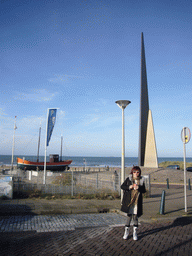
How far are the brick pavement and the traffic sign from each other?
323 centimetres

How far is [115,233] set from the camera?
559 centimetres

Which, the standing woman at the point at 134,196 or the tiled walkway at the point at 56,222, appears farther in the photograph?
the tiled walkway at the point at 56,222

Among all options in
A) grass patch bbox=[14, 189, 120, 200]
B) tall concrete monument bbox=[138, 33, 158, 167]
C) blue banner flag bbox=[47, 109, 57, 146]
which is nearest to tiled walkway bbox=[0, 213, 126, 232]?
grass patch bbox=[14, 189, 120, 200]

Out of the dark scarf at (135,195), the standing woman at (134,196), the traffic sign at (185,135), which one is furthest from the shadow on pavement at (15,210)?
→ the traffic sign at (185,135)

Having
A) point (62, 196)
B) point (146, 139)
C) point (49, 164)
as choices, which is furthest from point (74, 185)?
point (49, 164)

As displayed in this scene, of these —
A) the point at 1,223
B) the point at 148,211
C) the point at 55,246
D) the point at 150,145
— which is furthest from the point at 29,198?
the point at 150,145

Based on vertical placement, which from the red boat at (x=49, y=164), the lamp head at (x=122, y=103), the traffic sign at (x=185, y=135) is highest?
the lamp head at (x=122, y=103)

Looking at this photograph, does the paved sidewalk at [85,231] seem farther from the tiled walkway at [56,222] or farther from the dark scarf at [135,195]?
the dark scarf at [135,195]

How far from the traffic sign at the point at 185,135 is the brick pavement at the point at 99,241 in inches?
127

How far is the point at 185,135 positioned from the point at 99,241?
550cm

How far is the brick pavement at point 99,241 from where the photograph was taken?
440 cm

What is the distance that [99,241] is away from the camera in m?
4.96

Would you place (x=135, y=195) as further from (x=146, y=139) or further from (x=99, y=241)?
(x=146, y=139)

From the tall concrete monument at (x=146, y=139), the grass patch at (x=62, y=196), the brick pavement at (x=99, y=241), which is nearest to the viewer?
the brick pavement at (x=99, y=241)
